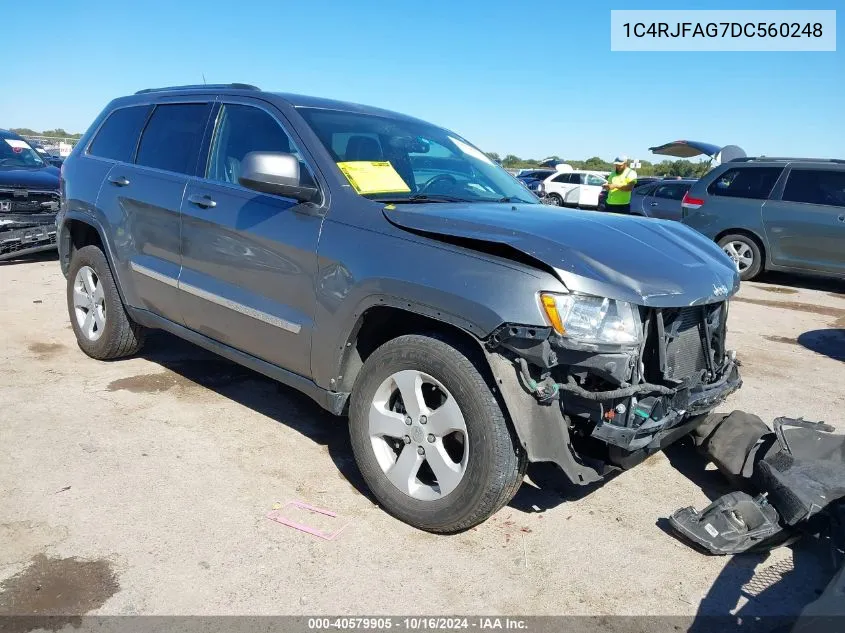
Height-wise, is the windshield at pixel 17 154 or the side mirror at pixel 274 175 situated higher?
the windshield at pixel 17 154

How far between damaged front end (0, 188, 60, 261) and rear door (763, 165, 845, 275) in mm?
9705

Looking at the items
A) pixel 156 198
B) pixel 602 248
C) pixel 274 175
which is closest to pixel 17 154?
pixel 156 198

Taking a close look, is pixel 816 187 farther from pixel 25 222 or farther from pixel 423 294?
pixel 25 222

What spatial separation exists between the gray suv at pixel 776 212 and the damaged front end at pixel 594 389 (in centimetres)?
763

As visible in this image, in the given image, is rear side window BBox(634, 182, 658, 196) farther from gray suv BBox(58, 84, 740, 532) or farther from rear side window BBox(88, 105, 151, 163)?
rear side window BBox(88, 105, 151, 163)

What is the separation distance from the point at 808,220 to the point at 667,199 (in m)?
4.68

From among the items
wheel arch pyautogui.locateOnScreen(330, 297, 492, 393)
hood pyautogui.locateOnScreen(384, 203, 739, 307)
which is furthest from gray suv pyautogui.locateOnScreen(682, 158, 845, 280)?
wheel arch pyautogui.locateOnScreen(330, 297, 492, 393)

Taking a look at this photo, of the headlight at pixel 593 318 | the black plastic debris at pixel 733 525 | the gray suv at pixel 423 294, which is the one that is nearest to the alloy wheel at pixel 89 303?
the gray suv at pixel 423 294

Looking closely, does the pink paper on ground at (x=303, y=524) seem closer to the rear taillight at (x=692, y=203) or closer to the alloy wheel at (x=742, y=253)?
the alloy wheel at (x=742, y=253)

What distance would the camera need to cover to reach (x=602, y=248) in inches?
113

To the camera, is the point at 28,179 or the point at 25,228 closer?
the point at 25,228

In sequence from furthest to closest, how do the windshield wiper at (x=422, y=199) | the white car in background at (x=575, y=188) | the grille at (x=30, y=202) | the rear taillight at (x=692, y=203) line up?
1. the white car in background at (x=575, y=188)
2. the rear taillight at (x=692, y=203)
3. the grille at (x=30, y=202)
4. the windshield wiper at (x=422, y=199)

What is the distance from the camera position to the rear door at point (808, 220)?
30.0 ft

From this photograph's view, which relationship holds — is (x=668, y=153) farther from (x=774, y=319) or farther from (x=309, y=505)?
(x=309, y=505)
